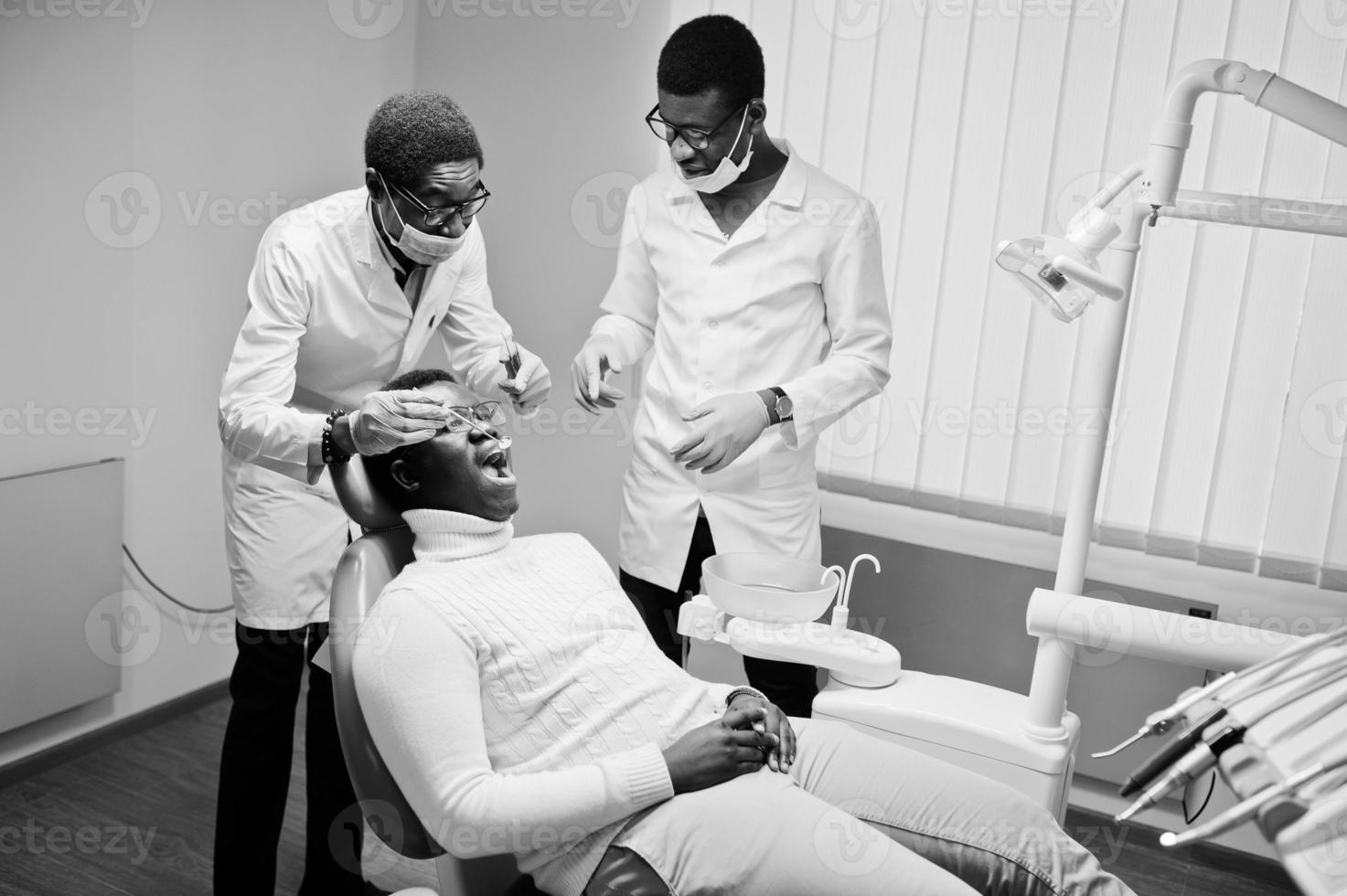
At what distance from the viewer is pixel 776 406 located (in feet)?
6.40

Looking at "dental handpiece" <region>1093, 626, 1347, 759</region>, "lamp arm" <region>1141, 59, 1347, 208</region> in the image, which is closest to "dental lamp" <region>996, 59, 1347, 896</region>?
"lamp arm" <region>1141, 59, 1347, 208</region>

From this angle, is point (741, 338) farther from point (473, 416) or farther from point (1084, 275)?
point (1084, 275)

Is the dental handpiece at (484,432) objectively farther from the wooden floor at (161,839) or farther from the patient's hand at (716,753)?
the wooden floor at (161,839)

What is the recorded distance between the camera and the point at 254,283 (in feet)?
6.14

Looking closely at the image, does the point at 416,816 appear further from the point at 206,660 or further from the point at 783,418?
the point at 206,660

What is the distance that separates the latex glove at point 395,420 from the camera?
59.6 inches

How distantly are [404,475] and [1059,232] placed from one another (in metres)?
1.54

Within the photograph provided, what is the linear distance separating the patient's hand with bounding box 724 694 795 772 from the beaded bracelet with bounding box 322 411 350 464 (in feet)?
2.11

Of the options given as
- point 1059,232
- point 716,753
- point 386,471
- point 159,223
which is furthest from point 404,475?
point 1059,232

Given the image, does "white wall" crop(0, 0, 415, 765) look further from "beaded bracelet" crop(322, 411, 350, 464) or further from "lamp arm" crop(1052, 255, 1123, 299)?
"lamp arm" crop(1052, 255, 1123, 299)

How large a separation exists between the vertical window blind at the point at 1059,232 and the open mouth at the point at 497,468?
1.21 meters

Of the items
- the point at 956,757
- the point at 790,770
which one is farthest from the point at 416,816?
the point at 956,757

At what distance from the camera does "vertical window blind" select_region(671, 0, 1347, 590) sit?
2.27m

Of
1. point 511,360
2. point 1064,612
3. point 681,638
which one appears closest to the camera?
point 1064,612
